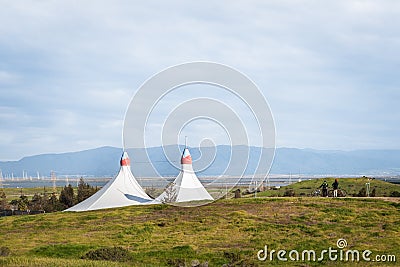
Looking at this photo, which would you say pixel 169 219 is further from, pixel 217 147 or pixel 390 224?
pixel 390 224

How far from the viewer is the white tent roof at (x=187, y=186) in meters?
30.7

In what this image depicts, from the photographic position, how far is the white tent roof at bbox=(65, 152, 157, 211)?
31.0m

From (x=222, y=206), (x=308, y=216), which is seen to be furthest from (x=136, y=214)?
(x=308, y=216)

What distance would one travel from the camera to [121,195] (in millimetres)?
31672

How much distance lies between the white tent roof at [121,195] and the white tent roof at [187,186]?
1571mm

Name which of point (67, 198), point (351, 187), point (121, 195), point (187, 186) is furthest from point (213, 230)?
point (67, 198)

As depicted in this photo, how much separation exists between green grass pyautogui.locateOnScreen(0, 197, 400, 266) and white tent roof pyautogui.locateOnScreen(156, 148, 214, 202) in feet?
8.15

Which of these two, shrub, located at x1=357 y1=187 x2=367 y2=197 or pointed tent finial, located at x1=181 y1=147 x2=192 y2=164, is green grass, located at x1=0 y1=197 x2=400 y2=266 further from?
shrub, located at x1=357 y1=187 x2=367 y2=197

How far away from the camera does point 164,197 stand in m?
30.3

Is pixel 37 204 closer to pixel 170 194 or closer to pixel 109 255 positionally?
pixel 170 194

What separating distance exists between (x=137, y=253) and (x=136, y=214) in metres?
8.40

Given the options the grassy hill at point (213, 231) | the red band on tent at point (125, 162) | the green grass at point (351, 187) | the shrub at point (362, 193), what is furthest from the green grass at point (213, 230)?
the green grass at point (351, 187)

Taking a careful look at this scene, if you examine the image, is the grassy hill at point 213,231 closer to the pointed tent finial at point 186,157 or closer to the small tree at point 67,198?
the pointed tent finial at point 186,157

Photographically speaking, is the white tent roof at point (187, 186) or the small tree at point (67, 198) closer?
the white tent roof at point (187, 186)
